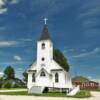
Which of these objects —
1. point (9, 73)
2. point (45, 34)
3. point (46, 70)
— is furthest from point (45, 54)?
point (9, 73)

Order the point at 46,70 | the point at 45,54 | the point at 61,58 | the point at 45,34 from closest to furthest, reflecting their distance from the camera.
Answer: the point at 46,70 < the point at 45,54 < the point at 45,34 < the point at 61,58

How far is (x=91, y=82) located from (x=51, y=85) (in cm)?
4506

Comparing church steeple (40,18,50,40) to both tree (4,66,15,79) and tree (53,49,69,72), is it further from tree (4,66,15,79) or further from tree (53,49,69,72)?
tree (4,66,15,79)

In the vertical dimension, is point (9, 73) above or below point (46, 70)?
above

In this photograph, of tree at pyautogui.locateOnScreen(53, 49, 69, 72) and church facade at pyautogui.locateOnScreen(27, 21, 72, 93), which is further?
tree at pyautogui.locateOnScreen(53, 49, 69, 72)

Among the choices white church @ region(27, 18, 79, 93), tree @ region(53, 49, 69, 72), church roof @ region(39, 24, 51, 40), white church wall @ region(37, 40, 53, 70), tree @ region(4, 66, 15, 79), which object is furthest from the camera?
tree @ region(4, 66, 15, 79)

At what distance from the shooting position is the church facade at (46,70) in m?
43.7

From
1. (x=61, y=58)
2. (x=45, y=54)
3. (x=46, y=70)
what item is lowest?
(x=46, y=70)

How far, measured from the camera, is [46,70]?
4441cm

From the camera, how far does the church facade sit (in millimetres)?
43719

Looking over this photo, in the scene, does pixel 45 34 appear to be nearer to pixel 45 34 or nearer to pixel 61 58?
pixel 45 34

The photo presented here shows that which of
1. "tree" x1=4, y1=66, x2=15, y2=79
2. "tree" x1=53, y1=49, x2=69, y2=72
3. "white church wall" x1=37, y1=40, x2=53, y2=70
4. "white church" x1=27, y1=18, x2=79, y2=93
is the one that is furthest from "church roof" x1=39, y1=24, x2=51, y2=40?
"tree" x1=4, y1=66, x2=15, y2=79

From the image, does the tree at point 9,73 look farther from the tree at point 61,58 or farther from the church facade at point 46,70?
the church facade at point 46,70

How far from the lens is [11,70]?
80375 mm
